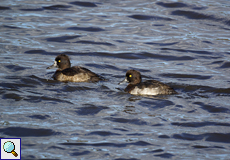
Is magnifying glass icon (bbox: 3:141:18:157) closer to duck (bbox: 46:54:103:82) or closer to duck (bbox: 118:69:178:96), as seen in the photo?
duck (bbox: 118:69:178:96)

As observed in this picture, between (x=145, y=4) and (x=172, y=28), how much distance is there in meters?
4.13

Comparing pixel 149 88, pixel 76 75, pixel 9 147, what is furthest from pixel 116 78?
pixel 9 147

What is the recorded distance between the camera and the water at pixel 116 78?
764 cm

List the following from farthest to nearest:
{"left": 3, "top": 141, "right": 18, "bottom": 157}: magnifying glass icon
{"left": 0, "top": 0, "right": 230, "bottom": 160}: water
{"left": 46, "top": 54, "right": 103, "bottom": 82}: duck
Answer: {"left": 46, "top": 54, "right": 103, "bottom": 82}: duck
{"left": 0, "top": 0, "right": 230, "bottom": 160}: water
{"left": 3, "top": 141, "right": 18, "bottom": 157}: magnifying glass icon

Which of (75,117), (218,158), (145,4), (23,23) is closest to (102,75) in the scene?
(75,117)

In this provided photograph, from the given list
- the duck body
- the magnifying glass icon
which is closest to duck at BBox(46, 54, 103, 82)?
the duck body

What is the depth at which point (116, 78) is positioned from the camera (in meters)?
12.1

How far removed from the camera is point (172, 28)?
17.6 metres

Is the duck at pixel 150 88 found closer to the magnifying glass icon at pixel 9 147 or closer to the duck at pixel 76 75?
the duck at pixel 76 75

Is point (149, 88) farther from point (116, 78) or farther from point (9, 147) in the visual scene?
point (9, 147)

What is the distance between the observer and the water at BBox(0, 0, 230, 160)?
7645 mm

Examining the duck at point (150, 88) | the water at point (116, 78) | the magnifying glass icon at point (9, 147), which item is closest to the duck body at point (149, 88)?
the duck at point (150, 88)

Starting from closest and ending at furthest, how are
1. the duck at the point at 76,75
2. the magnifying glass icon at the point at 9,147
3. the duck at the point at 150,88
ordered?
the magnifying glass icon at the point at 9,147
the duck at the point at 150,88
the duck at the point at 76,75

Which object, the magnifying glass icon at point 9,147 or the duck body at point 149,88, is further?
the duck body at point 149,88
